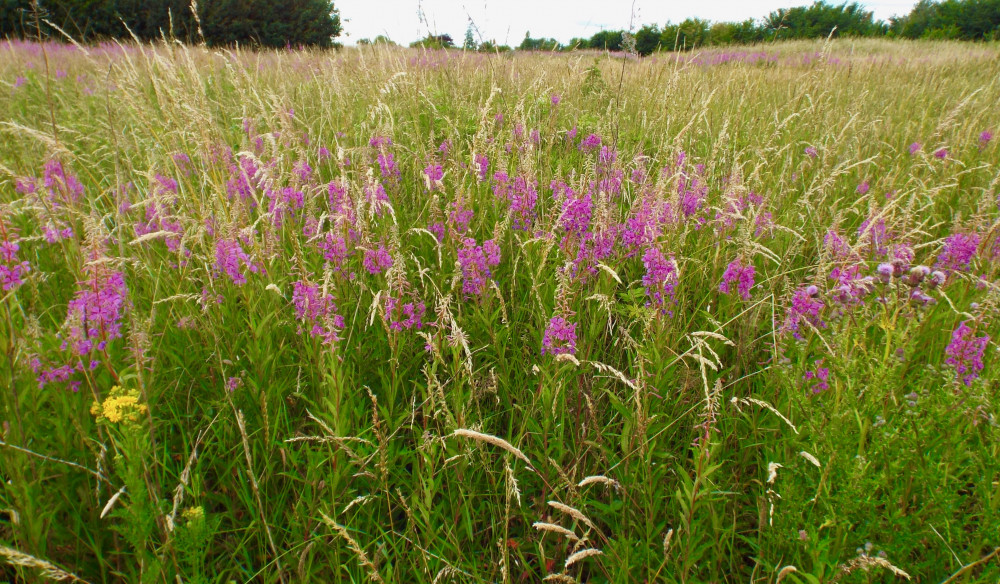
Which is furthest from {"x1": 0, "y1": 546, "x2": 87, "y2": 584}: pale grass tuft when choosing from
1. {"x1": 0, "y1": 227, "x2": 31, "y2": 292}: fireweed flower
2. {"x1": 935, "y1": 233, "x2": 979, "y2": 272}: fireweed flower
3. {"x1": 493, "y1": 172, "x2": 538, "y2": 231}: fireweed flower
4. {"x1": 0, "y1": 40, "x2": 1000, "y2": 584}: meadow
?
{"x1": 935, "y1": 233, "x2": 979, "y2": 272}: fireweed flower

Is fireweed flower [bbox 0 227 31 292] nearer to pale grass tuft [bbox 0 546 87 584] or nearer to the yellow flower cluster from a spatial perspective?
the yellow flower cluster

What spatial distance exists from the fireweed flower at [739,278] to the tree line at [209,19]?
22.1 meters

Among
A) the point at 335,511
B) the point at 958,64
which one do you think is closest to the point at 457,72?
the point at 335,511

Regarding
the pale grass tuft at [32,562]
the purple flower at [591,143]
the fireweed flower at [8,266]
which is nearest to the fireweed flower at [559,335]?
the pale grass tuft at [32,562]

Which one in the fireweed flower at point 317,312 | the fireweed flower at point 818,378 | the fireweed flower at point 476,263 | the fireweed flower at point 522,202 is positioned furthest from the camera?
the fireweed flower at point 522,202

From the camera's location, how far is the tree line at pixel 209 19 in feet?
70.4

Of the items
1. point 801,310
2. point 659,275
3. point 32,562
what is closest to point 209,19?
point 659,275

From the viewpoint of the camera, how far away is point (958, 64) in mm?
9977

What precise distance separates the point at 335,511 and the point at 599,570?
87 centimetres

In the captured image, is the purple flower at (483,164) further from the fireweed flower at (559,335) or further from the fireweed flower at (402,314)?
the fireweed flower at (559,335)

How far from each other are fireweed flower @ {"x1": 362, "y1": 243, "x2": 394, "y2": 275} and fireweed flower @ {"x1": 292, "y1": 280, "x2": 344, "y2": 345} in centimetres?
43

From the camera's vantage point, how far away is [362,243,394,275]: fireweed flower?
2.24m

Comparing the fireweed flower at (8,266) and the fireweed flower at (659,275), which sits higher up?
the fireweed flower at (8,266)

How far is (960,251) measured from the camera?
7.60ft
